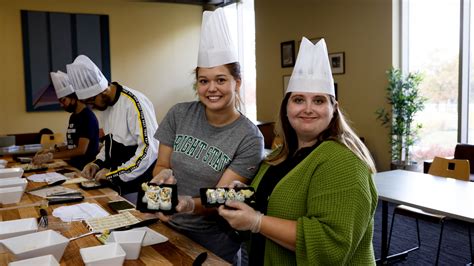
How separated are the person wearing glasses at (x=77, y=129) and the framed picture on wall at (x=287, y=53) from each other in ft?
13.6

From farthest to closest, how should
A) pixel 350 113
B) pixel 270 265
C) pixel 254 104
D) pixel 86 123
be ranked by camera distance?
pixel 254 104, pixel 350 113, pixel 86 123, pixel 270 265

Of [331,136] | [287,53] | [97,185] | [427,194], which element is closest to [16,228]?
[97,185]

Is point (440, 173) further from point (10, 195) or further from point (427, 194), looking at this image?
point (10, 195)

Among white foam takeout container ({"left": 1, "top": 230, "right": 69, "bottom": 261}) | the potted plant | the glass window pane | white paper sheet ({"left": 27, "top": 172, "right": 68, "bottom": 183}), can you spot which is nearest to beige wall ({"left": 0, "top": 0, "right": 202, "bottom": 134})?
the potted plant

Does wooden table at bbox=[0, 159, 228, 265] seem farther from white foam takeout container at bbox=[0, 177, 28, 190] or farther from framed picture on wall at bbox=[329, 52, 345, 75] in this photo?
framed picture on wall at bbox=[329, 52, 345, 75]

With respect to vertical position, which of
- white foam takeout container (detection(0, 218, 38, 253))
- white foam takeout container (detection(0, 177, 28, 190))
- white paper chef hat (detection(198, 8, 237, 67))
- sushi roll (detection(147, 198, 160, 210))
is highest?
white paper chef hat (detection(198, 8, 237, 67))

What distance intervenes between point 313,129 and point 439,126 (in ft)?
14.2

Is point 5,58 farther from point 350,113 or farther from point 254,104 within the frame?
point 350,113

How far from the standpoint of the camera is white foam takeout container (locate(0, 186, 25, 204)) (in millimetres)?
1909

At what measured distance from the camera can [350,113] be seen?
19.1ft

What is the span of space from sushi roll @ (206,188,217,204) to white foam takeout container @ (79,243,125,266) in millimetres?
277

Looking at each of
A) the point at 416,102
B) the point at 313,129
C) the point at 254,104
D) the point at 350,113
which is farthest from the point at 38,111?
the point at 313,129

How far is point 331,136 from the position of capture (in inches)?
50.2

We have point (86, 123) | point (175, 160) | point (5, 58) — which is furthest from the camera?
point (5, 58)
